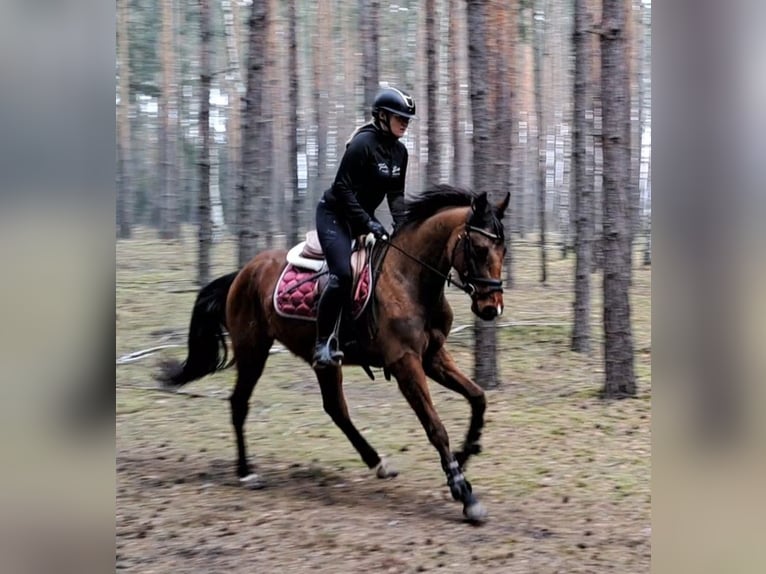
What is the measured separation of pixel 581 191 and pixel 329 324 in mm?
2462

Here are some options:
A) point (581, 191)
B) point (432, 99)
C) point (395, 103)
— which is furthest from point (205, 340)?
point (581, 191)

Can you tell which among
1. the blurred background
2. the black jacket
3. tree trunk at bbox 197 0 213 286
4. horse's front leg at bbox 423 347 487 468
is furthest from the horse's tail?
horse's front leg at bbox 423 347 487 468

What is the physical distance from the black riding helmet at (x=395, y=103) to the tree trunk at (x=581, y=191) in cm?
182

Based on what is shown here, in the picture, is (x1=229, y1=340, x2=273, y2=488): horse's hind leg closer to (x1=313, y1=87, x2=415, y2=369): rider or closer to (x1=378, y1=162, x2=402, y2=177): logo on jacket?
(x1=313, y1=87, x2=415, y2=369): rider

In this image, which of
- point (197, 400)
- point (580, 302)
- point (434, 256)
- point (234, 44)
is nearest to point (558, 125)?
point (580, 302)

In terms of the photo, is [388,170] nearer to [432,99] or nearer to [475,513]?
[432,99]

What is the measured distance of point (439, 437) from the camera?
4.05 meters

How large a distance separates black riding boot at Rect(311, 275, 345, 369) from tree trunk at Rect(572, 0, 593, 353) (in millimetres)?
1950

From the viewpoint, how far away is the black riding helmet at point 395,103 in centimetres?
411

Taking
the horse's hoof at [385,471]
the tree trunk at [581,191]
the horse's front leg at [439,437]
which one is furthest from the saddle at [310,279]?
the tree trunk at [581,191]

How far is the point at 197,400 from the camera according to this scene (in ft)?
15.1
